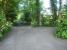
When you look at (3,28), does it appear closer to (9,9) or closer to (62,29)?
(9,9)

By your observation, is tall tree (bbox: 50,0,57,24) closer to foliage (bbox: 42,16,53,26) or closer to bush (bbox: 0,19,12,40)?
foliage (bbox: 42,16,53,26)

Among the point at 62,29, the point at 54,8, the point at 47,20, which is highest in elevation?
the point at 54,8

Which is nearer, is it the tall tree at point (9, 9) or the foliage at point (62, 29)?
the foliage at point (62, 29)

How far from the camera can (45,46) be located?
5910mm

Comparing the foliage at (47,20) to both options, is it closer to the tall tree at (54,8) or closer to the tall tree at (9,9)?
the tall tree at (54,8)

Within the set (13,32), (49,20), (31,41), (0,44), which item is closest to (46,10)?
(49,20)

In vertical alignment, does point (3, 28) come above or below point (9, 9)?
below

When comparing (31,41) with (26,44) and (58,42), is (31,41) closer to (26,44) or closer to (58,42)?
(26,44)

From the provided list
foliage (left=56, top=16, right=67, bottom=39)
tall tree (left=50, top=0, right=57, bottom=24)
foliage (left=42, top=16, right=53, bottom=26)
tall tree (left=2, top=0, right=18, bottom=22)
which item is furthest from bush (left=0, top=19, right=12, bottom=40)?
tall tree (left=50, top=0, right=57, bottom=24)

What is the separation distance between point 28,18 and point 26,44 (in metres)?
2.61

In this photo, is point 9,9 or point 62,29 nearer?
point 62,29

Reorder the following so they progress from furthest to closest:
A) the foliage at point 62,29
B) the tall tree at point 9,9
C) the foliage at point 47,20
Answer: the foliage at point 47,20 → the tall tree at point 9,9 → the foliage at point 62,29

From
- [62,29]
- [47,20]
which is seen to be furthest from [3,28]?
[47,20]

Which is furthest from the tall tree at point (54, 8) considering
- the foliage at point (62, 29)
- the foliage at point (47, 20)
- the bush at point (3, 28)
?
the bush at point (3, 28)
